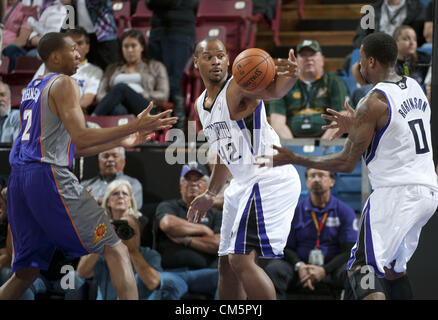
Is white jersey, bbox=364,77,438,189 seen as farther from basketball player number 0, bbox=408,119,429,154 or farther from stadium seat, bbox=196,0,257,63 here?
stadium seat, bbox=196,0,257,63

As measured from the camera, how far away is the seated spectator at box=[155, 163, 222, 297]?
572 centimetres

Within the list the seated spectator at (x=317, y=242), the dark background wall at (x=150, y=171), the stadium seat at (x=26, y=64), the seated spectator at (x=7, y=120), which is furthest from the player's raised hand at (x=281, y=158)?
the stadium seat at (x=26, y=64)

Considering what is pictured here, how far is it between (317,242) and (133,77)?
289cm

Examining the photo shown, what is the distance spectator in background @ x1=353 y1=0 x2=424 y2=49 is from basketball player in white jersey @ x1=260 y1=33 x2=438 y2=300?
10.9 ft

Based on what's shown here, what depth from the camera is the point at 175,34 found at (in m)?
7.59

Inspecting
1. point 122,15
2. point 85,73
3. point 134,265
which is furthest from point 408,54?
point 122,15

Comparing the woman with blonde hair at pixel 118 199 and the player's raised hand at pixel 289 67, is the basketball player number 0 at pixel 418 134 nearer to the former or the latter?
the player's raised hand at pixel 289 67

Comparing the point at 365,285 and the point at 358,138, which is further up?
the point at 358,138

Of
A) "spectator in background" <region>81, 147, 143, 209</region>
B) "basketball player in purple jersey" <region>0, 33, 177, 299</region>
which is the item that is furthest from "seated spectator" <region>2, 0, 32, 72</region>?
"basketball player in purple jersey" <region>0, 33, 177, 299</region>

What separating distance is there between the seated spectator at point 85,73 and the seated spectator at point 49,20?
1.56 ft

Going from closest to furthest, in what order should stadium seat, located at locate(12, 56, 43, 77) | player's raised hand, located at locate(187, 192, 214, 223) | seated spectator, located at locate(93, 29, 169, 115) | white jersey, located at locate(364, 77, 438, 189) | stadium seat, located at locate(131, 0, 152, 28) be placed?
1. white jersey, located at locate(364, 77, 438, 189)
2. player's raised hand, located at locate(187, 192, 214, 223)
3. seated spectator, located at locate(93, 29, 169, 115)
4. stadium seat, located at locate(12, 56, 43, 77)
5. stadium seat, located at locate(131, 0, 152, 28)

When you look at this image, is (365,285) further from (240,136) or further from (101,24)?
(101,24)

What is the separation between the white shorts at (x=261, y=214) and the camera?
13.9 ft
